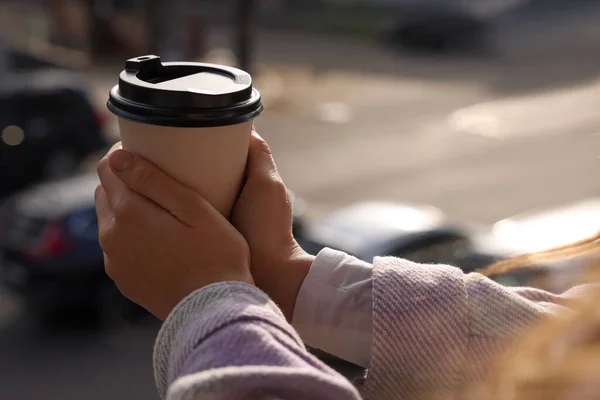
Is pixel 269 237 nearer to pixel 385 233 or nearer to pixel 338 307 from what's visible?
pixel 338 307

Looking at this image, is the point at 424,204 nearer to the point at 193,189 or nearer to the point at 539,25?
the point at 193,189

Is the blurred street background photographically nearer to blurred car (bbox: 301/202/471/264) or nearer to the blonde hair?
the blonde hair

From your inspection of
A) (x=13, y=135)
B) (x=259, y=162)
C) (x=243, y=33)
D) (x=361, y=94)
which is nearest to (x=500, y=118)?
(x=361, y=94)

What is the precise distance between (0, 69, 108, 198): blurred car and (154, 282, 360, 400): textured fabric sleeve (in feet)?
23.8

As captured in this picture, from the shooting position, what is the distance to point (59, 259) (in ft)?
16.5

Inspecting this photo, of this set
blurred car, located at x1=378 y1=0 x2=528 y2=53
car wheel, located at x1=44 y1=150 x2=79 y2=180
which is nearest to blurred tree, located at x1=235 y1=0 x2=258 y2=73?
car wheel, located at x1=44 y1=150 x2=79 y2=180

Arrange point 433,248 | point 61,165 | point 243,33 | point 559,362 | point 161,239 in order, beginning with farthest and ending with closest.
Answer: point 243,33 < point 61,165 < point 433,248 < point 161,239 < point 559,362

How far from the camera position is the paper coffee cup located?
3.26 ft

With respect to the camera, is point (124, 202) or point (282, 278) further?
point (282, 278)

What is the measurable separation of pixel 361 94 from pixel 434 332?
36.5ft

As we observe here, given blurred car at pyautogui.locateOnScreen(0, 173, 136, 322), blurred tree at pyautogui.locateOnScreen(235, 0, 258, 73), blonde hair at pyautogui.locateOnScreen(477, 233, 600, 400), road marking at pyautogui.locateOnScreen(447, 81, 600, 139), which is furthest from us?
blurred tree at pyautogui.locateOnScreen(235, 0, 258, 73)

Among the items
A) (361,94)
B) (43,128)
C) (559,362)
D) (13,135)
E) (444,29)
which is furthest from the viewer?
(444,29)

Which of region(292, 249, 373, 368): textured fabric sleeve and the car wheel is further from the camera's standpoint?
the car wheel

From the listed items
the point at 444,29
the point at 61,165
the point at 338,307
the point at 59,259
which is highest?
the point at 338,307
